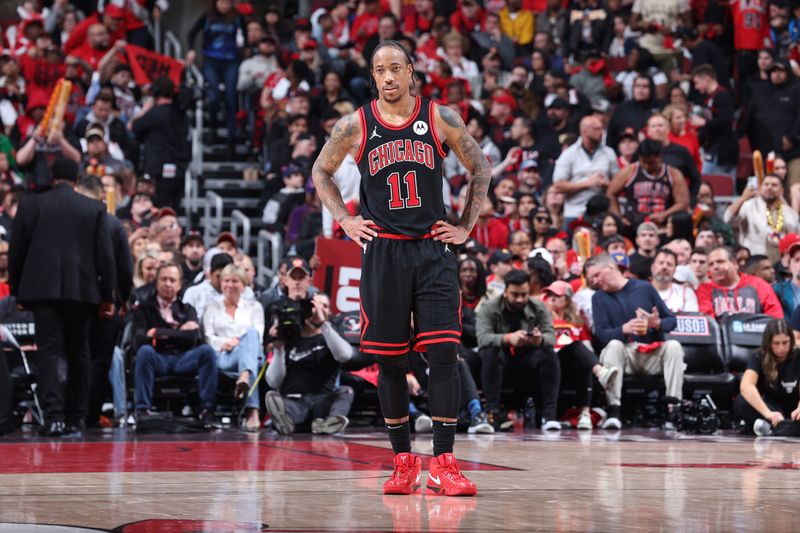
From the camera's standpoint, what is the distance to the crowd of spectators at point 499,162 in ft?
37.1

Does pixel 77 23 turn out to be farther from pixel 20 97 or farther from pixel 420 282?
pixel 420 282

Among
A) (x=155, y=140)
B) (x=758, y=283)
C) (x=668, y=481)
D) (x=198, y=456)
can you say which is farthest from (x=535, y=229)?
(x=668, y=481)

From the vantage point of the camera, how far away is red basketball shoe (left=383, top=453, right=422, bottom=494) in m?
5.68

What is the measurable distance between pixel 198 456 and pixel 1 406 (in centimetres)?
274

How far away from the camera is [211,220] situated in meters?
16.9

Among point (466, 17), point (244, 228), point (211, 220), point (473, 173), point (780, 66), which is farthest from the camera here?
point (466, 17)

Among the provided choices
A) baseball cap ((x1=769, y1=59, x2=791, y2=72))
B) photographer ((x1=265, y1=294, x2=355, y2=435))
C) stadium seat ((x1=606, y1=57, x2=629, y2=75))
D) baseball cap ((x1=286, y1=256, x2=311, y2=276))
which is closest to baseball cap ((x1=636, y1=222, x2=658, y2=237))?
photographer ((x1=265, y1=294, x2=355, y2=435))

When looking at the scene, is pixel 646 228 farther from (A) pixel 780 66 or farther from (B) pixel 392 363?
(B) pixel 392 363

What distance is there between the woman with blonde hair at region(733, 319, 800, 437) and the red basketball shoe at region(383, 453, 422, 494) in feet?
18.0

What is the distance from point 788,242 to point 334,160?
27.3 ft

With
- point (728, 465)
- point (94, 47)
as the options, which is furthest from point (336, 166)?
point (94, 47)

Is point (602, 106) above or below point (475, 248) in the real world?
above

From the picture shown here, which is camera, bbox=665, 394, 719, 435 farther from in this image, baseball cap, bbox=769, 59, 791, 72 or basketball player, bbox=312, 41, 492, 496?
baseball cap, bbox=769, 59, 791, 72

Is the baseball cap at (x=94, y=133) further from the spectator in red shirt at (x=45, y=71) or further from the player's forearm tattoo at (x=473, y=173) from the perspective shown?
the player's forearm tattoo at (x=473, y=173)
